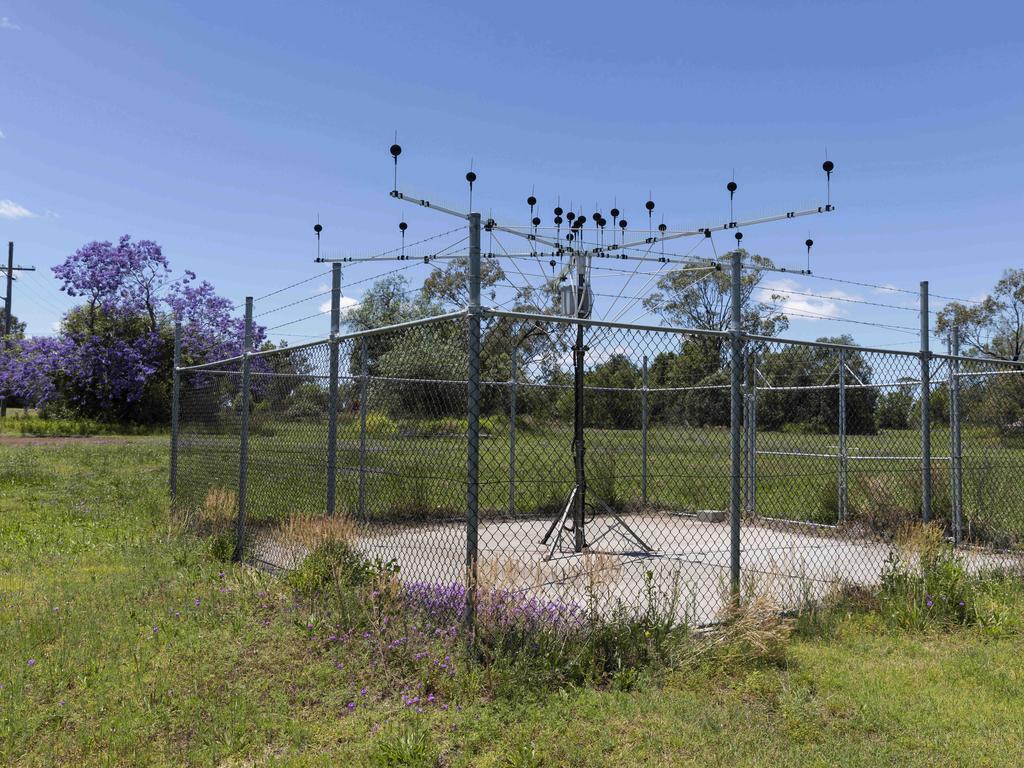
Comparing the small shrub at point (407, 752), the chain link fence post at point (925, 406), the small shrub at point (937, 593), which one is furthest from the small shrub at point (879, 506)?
the small shrub at point (407, 752)

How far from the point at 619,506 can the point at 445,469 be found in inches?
260

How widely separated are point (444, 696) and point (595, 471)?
23.6 ft

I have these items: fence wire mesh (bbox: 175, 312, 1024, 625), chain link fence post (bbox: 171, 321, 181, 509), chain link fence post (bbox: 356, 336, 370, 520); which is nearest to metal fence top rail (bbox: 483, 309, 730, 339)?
fence wire mesh (bbox: 175, 312, 1024, 625)

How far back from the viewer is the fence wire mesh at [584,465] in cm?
550

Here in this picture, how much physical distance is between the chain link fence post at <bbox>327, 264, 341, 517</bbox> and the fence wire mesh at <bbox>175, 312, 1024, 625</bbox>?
23 mm

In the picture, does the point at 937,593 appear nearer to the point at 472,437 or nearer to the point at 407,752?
the point at 472,437

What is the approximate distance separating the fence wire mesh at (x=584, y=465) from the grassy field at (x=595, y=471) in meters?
0.03

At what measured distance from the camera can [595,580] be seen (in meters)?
4.45

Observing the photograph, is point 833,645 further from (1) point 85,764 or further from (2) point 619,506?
(2) point 619,506

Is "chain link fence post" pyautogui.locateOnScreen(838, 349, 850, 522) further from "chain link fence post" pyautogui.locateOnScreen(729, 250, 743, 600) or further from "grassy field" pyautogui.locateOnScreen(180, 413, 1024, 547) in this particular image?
"chain link fence post" pyautogui.locateOnScreen(729, 250, 743, 600)

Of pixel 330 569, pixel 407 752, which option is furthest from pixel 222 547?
pixel 407 752

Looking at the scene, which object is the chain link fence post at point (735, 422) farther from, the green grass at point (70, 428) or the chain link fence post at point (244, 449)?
the green grass at point (70, 428)

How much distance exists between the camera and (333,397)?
6559 mm

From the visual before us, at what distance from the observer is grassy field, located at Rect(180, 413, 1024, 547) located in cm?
645
